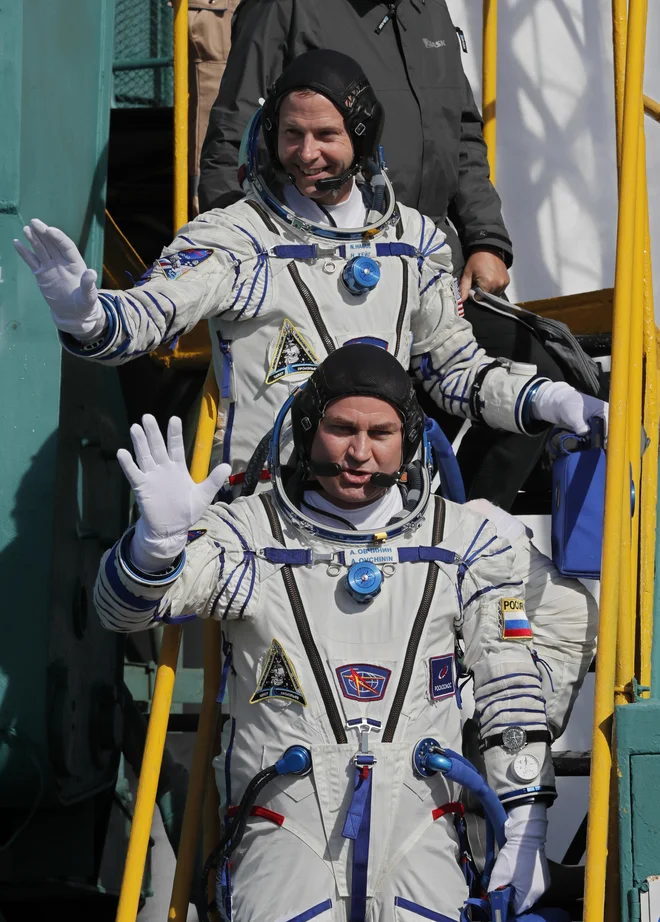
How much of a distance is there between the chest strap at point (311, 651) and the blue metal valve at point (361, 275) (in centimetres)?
69

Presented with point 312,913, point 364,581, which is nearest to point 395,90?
point 364,581

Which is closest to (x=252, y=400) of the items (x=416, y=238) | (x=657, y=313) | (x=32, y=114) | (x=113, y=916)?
(x=416, y=238)

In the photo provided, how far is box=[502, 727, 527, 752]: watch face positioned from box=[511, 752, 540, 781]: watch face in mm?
21

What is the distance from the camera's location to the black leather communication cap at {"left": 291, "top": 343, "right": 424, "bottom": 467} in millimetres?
2984

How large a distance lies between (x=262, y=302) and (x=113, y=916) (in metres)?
2.00

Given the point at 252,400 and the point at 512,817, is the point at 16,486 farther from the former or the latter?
the point at 512,817

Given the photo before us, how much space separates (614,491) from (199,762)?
1.13 metres

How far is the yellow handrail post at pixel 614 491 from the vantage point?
264 cm

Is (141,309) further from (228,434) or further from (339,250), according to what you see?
(339,250)

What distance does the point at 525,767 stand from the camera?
9.60 feet

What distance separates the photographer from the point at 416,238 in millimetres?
3570

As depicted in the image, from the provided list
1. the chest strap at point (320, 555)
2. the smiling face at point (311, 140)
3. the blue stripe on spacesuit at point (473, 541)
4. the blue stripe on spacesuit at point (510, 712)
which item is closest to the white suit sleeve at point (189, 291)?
the smiling face at point (311, 140)

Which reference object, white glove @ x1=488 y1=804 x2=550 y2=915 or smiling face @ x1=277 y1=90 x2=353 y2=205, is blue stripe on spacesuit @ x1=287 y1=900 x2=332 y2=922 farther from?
smiling face @ x1=277 y1=90 x2=353 y2=205

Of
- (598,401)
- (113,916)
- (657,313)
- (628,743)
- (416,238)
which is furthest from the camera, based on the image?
(657,313)
